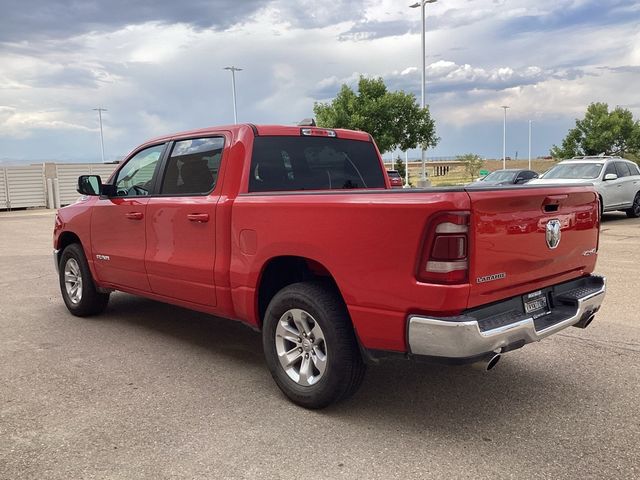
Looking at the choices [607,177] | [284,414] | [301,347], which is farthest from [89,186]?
[607,177]

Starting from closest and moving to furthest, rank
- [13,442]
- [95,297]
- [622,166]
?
[13,442], [95,297], [622,166]

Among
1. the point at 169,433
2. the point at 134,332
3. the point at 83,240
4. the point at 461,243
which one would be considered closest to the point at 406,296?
the point at 461,243

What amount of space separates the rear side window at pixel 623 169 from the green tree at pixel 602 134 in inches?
1161

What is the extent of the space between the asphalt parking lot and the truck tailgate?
850 millimetres

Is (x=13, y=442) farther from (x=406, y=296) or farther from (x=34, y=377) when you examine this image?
(x=406, y=296)

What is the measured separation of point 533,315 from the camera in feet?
11.6

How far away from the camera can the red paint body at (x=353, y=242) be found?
10.2ft

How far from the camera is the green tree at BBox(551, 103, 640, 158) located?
141ft

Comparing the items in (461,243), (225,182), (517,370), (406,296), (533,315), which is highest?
(225,182)

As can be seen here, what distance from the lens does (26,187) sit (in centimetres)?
3081

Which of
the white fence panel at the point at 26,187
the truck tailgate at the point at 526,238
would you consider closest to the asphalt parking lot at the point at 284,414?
the truck tailgate at the point at 526,238

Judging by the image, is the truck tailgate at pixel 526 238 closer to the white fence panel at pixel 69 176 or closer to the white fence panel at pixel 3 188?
the white fence panel at pixel 69 176

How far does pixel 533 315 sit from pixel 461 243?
0.89m

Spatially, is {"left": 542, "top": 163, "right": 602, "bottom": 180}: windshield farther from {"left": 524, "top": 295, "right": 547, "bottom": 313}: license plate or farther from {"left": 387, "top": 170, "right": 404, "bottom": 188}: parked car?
{"left": 524, "top": 295, "right": 547, "bottom": 313}: license plate
